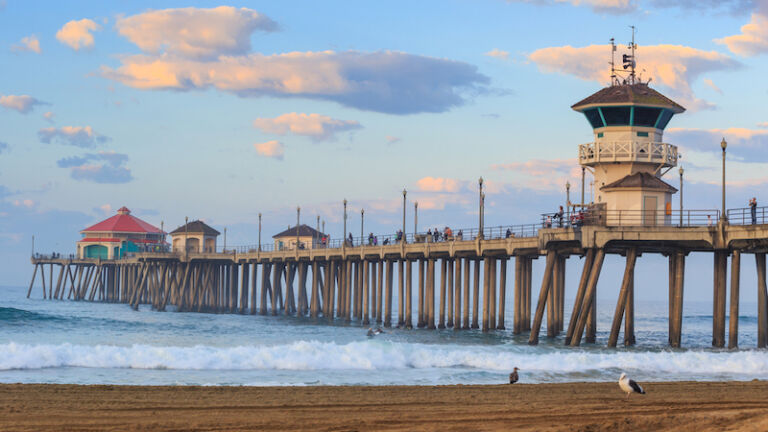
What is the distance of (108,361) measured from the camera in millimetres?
27453

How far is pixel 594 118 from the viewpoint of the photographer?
39500 millimetres

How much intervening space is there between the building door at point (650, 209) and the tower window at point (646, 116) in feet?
10.9

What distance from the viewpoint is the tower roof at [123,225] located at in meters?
107

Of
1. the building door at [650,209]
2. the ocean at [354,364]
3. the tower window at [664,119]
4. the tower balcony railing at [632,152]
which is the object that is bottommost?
the ocean at [354,364]

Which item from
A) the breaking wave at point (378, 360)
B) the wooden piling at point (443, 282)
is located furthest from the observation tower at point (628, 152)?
the wooden piling at point (443, 282)

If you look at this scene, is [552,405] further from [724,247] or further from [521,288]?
[521,288]

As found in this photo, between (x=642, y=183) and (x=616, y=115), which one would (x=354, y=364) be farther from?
(x=616, y=115)

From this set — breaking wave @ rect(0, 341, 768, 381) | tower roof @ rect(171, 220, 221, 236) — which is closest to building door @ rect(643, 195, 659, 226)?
breaking wave @ rect(0, 341, 768, 381)

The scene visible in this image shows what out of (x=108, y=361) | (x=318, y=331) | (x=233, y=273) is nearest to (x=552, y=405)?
(x=108, y=361)

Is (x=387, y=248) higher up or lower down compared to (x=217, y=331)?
higher up

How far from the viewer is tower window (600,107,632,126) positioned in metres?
38.7

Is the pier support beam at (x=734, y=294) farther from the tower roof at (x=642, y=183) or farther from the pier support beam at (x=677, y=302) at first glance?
the tower roof at (x=642, y=183)

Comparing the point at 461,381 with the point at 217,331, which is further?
the point at 217,331

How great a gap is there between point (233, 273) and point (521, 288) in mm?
38877
